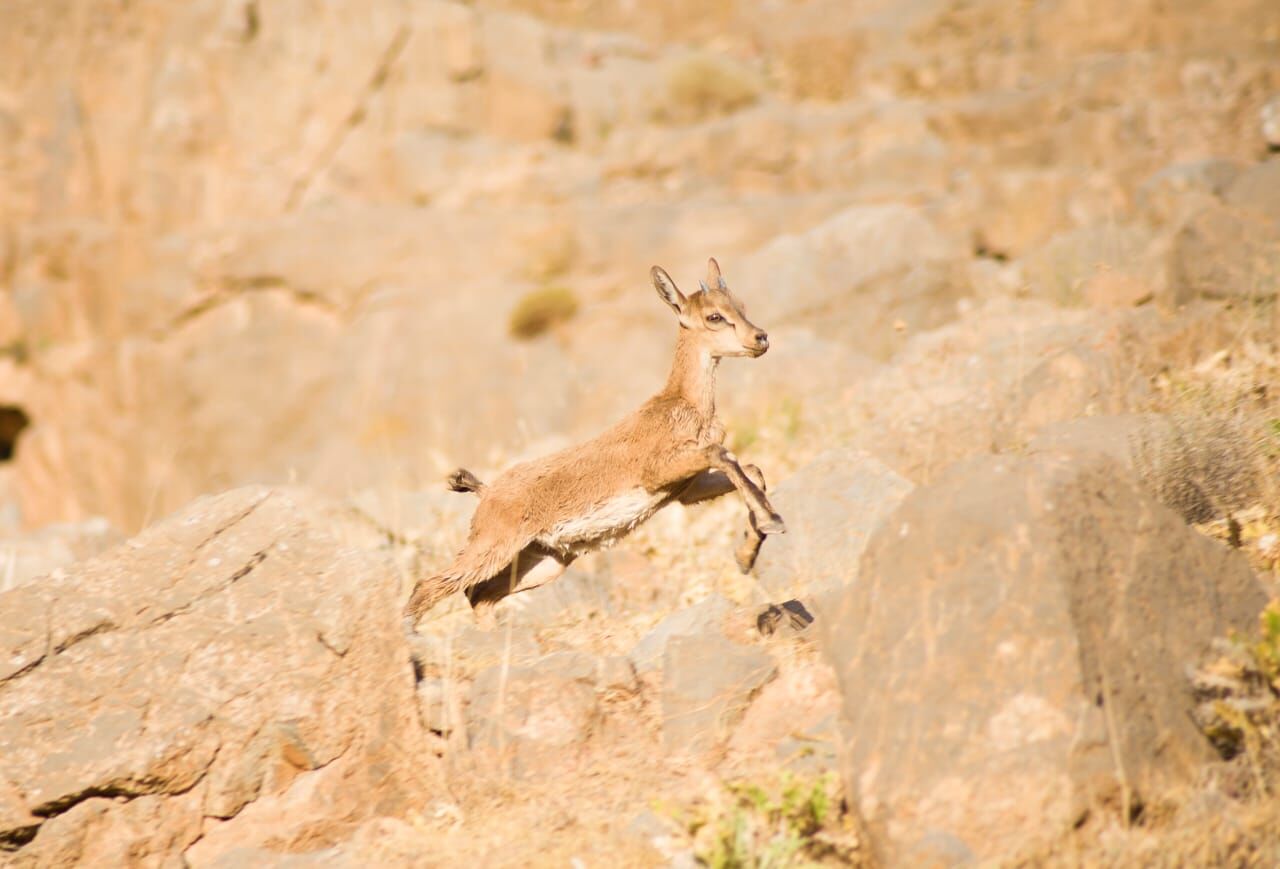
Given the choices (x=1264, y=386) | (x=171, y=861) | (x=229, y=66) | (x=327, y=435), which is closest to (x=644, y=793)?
(x=171, y=861)

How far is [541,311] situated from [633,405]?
508 cm

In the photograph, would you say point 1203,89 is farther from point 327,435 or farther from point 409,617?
point 409,617

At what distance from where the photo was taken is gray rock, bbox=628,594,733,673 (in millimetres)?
5617

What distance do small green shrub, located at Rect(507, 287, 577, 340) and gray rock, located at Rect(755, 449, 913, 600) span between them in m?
10.3

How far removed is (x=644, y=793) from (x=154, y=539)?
250cm

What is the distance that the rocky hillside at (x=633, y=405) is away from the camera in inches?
170

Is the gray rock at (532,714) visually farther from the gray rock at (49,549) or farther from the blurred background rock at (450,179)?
the blurred background rock at (450,179)

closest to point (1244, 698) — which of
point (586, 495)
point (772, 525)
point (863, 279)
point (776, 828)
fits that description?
point (776, 828)

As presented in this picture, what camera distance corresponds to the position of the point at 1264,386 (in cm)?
742

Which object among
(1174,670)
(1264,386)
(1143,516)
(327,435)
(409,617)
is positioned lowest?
(327,435)

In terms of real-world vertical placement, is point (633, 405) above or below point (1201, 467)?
below

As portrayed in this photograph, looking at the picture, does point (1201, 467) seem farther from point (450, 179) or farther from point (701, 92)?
point (701, 92)

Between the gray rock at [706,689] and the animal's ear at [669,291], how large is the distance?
2.55 m

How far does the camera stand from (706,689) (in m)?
5.13
